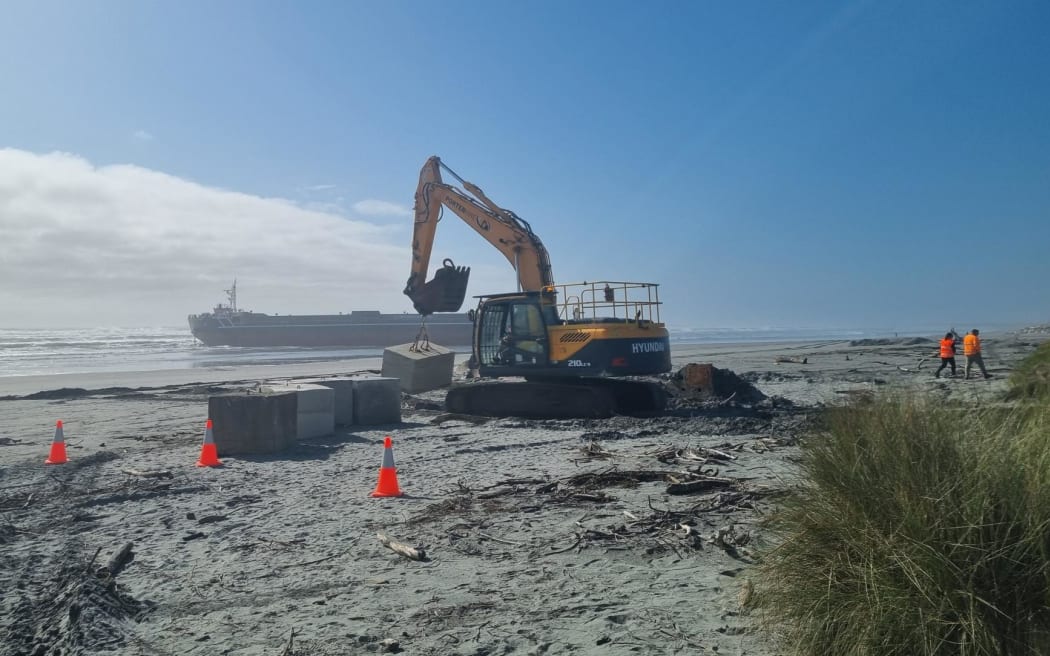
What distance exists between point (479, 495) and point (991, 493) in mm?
4733

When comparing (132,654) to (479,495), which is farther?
(479,495)

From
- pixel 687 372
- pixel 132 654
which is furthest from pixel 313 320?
pixel 132 654

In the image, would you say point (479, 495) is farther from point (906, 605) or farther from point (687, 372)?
point (687, 372)

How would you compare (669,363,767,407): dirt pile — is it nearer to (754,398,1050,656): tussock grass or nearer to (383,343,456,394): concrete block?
(383,343,456,394): concrete block

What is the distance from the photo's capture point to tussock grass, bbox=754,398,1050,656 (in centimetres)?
289

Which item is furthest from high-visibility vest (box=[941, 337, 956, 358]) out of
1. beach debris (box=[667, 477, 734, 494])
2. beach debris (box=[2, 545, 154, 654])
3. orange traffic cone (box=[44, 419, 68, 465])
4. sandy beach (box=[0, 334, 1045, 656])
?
beach debris (box=[2, 545, 154, 654])

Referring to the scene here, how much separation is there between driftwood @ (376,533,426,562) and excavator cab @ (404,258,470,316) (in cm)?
1295

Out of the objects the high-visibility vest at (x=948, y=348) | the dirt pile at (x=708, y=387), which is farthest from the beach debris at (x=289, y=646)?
the high-visibility vest at (x=948, y=348)

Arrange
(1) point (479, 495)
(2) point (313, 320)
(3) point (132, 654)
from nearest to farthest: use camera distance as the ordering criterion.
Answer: (3) point (132, 654) < (1) point (479, 495) < (2) point (313, 320)

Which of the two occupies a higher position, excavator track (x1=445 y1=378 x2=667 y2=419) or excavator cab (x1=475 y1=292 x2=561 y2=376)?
excavator cab (x1=475 y1=292 x2=561 y2=376)

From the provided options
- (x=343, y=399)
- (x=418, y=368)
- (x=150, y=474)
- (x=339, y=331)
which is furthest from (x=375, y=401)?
(x=339, y=331)

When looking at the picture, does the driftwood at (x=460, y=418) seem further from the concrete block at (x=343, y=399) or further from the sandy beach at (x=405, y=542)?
the sandy beach at (x=405, y=542)

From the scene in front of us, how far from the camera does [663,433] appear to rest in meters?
11.0

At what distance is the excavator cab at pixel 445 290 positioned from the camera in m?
18.5
